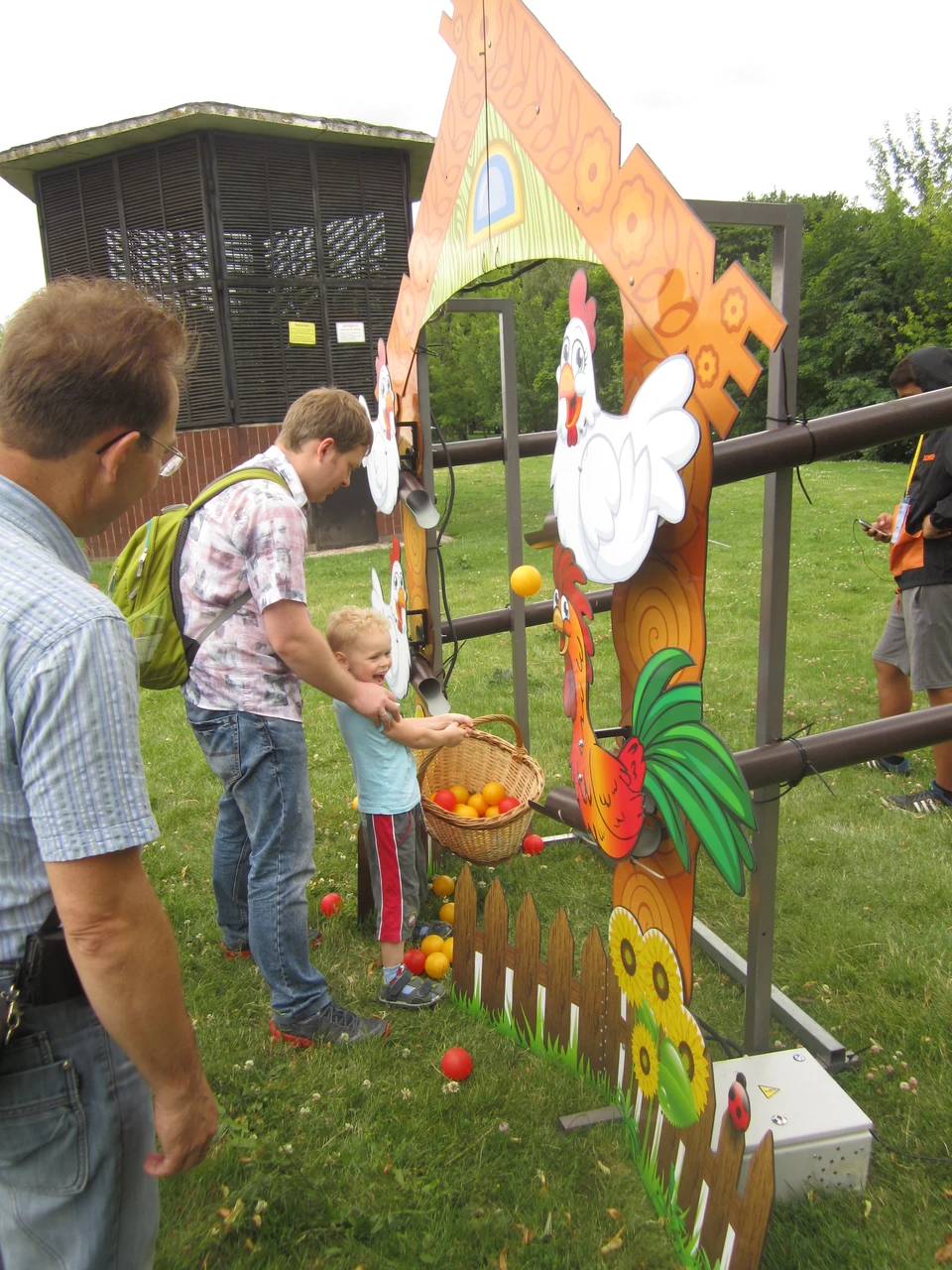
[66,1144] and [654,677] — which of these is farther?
[654,677]

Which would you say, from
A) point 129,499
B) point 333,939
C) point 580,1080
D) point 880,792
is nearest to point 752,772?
point 580,1080

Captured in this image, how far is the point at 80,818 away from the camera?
1.17m

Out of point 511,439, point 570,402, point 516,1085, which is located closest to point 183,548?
point 570,402

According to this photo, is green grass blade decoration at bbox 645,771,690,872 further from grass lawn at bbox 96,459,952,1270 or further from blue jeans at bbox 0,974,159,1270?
blue jeans at bbox 0,974,159,1270

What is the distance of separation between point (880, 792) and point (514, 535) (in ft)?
7.73

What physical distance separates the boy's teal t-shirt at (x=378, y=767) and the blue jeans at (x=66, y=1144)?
5.63 ft

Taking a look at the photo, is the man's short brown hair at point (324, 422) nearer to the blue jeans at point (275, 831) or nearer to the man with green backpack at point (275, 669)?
the man with green backpack at point (275, 669)

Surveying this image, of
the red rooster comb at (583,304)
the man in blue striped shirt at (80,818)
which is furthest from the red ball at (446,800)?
the man in blue striped shirt at (80,818)

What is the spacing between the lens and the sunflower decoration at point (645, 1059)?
2271 millimetres

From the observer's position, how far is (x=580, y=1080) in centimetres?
273

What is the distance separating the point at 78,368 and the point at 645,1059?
2.09m

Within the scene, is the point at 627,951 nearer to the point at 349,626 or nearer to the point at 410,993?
the point at 410,993

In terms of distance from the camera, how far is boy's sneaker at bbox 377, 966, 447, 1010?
3160mm

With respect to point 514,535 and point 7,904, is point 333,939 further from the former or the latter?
point 7,904
